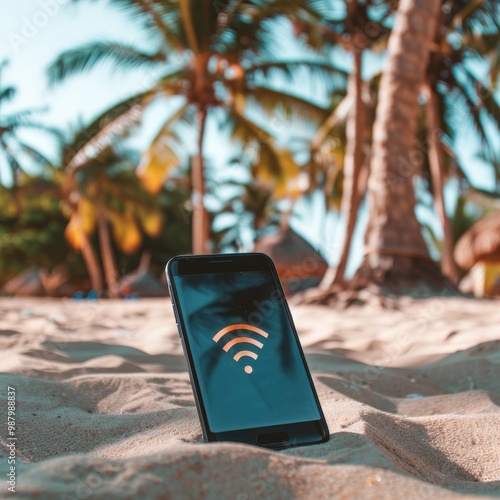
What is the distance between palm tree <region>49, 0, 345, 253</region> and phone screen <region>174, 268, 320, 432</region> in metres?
10.8

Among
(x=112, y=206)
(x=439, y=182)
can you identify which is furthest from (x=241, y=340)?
(x=112, y=206)

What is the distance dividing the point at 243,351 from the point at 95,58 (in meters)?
12.3

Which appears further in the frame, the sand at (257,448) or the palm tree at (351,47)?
the palm tree at (351,47)

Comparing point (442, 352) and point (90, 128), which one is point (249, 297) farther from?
point (90, 128)

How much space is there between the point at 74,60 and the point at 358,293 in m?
9.46

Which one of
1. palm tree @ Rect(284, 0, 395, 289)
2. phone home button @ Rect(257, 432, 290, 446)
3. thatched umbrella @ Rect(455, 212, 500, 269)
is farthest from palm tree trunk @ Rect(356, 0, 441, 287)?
thatched umbrella @ Rect(455, 212, 500, 269)

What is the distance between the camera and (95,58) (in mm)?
12844

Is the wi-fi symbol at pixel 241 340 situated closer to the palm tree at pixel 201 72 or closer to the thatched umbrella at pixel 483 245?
the palm tree at pixel 201 72

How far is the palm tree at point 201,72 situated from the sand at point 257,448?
9198mm

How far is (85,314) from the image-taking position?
5.53 m

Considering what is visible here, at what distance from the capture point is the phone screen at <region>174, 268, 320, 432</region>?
1.68m

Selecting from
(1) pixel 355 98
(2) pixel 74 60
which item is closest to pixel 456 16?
(1) pixel 355 98

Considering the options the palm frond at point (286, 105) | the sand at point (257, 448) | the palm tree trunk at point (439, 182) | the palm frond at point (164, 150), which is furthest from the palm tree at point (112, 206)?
the sand at point (257, 448)

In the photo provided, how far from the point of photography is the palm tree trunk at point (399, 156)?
6.13 metres
